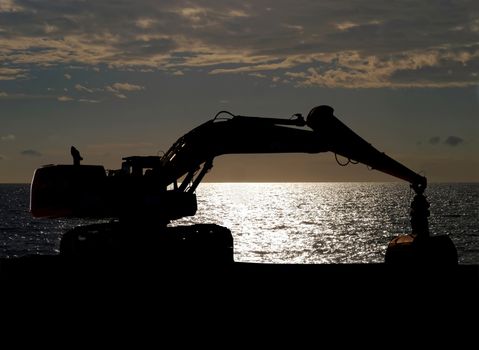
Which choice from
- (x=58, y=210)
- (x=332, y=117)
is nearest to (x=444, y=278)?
(x=332, y=117)

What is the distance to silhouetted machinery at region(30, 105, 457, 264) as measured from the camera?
81.9 feet

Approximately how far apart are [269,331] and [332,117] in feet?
34.5

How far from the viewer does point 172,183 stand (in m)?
25.9

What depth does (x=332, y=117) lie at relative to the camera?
2478cm

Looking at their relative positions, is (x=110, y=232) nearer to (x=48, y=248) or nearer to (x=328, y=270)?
(x=328, y=270)

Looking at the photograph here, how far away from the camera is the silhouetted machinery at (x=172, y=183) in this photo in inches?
983

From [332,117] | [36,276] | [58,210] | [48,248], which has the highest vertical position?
[332,117]

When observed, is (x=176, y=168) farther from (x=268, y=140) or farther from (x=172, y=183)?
(x=268, y=140)

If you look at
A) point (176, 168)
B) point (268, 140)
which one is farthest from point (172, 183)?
point (268, 140)

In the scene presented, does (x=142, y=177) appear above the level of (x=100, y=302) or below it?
above

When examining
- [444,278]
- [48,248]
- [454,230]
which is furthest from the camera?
[454,230]

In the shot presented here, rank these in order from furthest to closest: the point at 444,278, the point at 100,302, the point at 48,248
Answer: the point at 48,248 → the point at 444,278 → the point at 100,302

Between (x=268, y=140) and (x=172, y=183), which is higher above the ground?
(x=268, y=140)

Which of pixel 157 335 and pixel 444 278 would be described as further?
pixel 444 278
